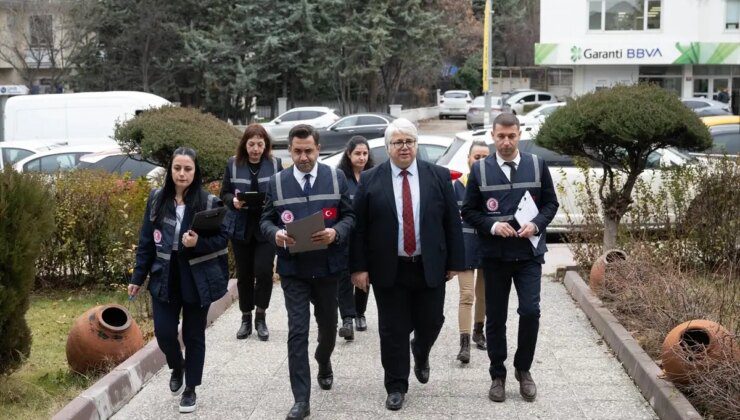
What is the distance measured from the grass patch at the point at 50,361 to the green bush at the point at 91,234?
0.74ft

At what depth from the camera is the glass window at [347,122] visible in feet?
105

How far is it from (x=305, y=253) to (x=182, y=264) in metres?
0.82

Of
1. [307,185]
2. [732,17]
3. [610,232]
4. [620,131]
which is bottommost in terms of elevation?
[610,232]

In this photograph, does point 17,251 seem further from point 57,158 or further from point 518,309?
point 57,158

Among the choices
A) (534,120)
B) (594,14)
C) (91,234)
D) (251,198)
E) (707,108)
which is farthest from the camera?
(594,14)

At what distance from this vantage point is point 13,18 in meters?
40.9

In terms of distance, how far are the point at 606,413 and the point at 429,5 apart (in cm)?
4052

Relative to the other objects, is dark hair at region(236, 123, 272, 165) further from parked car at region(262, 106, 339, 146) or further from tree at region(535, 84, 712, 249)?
parked car at region(262, 106, 339, 146)

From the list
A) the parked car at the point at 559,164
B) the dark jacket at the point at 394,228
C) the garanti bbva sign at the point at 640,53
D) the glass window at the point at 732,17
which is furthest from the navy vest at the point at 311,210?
the glass window at the point at 732,17

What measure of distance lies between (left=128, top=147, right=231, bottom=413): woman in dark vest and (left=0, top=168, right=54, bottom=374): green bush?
2.23 ft

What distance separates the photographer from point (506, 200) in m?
6.38

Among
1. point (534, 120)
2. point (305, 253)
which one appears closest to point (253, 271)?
point (305, 253)

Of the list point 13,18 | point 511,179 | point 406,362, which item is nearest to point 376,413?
point 406,362

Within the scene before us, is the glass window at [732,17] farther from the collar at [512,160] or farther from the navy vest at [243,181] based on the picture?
the collar at [512,160]
